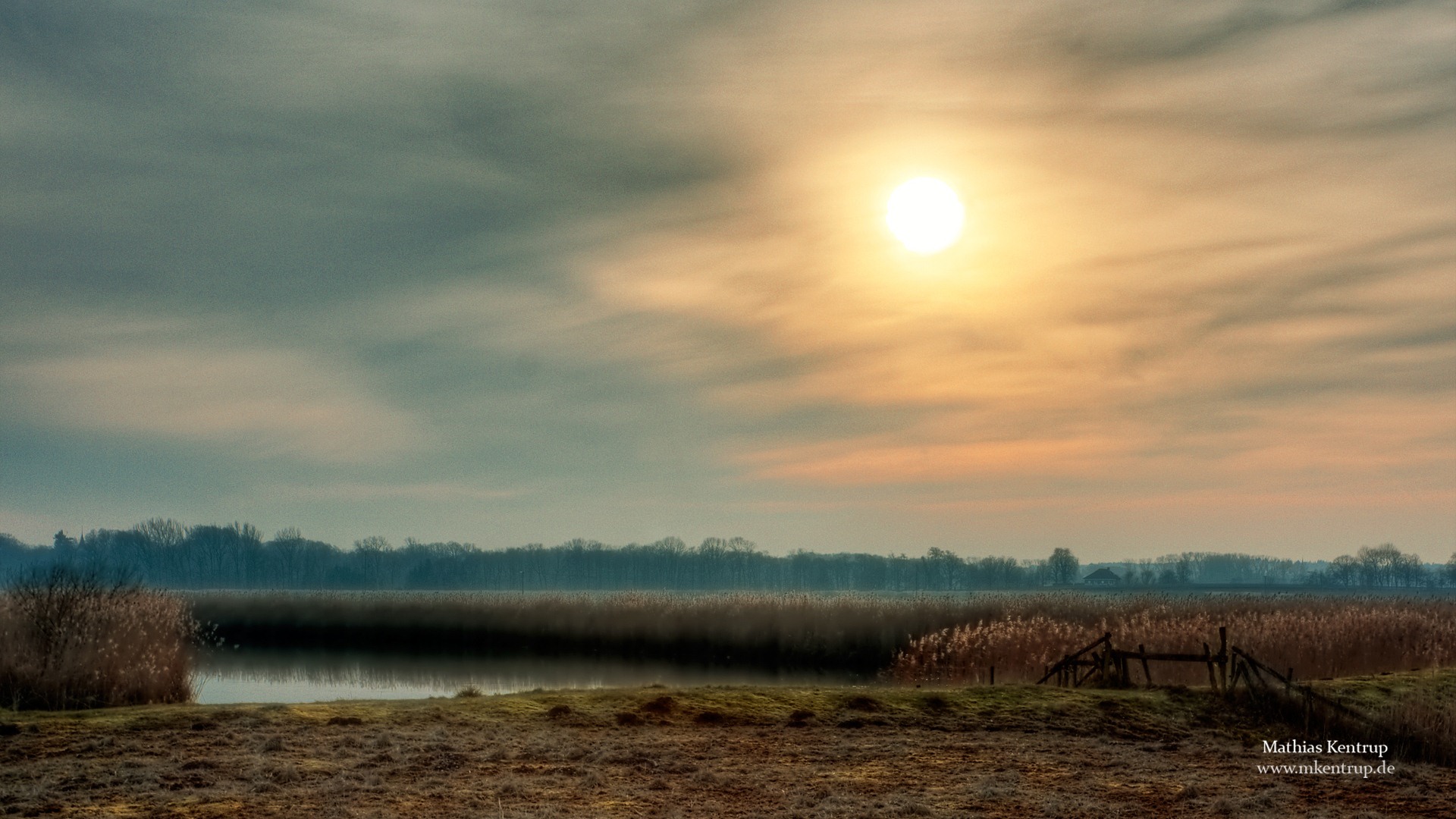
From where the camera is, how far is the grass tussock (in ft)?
72.4

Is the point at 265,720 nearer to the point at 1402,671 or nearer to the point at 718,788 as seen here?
the point at 718,788

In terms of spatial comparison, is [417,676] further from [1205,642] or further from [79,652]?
[1205,642]

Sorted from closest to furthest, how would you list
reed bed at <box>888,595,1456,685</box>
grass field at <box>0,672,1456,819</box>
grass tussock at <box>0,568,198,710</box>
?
grass field at <box>0,672,1456,819</box>, grass tussock at <box>0,568,198,710</box>, reed bed at <box>888,595,1456,685</box>

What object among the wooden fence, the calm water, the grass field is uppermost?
the wooden fence

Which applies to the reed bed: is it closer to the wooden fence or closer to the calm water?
the wooden fence

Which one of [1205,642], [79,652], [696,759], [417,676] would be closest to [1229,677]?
[1205,642]

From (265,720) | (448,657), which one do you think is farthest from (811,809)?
(448,657)

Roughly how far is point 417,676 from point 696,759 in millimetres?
26310

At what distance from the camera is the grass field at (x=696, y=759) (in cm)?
1448

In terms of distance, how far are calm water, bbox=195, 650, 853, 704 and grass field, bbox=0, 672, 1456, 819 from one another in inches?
524

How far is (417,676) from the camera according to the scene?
41.4 meters

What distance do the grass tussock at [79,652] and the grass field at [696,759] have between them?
2045 mm

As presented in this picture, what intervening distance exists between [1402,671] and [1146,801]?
63.2ft

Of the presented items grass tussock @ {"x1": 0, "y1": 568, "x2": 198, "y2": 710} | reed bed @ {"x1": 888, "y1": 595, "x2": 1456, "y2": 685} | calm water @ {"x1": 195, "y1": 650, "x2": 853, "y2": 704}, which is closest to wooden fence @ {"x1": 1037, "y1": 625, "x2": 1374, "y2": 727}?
reed bed @ {"x1": 888, "y1": 595, "x2": 1456, "y2": 685}
